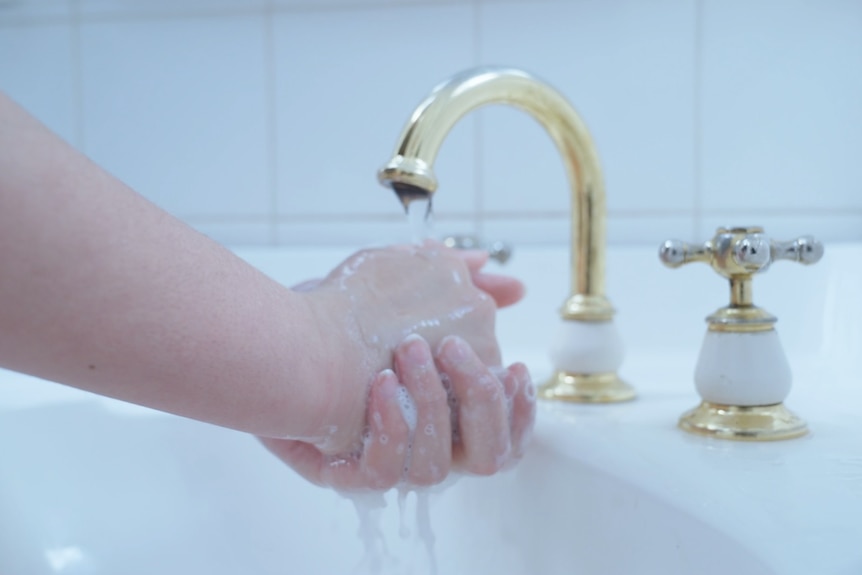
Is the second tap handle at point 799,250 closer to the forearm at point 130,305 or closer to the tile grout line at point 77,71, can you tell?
the forearm at point 130,305

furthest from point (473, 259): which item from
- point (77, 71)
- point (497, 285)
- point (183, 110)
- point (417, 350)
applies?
point (77, 71)

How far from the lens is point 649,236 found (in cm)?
Result: 85

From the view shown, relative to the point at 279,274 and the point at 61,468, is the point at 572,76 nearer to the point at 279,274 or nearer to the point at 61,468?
the point at 279,274

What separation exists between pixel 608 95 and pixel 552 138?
0.31m

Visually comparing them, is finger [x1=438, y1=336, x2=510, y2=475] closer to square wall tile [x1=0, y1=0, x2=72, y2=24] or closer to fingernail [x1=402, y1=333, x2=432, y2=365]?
fingernail [x1=402, y1=333, x2=432, y2=365]

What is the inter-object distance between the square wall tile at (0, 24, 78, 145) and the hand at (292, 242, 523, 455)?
59 cm

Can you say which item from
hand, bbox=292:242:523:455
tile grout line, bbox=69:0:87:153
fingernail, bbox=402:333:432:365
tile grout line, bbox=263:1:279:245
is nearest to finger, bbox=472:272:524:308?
hand, bbox=292:242:523:455

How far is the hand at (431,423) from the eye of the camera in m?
0.46

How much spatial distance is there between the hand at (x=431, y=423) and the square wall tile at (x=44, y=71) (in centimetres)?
63

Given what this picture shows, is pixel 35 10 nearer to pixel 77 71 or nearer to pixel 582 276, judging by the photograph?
pixel 77 71

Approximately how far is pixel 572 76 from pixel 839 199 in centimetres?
26

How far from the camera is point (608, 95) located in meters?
0.84

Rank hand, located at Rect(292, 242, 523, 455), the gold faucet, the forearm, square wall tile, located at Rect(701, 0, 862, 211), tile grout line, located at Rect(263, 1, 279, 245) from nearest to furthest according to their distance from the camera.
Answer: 1. the forearm
2. hand, located at Rect(292, 242, 523, 455)
3. the gold faucet
4. square wall tile, located at Rect(701, 0, 862, 211)
5. tile grout line, located at Rect(263, 1, 279, 245)

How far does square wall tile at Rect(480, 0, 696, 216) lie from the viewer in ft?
2.74
